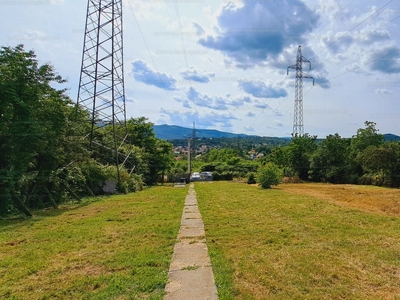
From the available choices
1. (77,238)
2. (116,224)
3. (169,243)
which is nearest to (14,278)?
(77,238)

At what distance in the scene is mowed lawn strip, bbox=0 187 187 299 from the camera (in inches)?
138

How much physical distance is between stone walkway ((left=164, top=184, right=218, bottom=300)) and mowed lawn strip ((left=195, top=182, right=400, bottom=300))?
15cm

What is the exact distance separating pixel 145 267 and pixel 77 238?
2.57 m

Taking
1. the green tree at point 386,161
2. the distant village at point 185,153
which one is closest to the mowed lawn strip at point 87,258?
the green tree at point 386,161

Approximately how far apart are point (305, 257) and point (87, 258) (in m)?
3.60

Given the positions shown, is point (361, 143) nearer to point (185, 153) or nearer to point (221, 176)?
point (221, 176)

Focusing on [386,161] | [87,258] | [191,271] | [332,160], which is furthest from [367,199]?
[332,160]

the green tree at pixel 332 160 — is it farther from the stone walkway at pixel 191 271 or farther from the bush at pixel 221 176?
the stone walkway at pixel 191 271

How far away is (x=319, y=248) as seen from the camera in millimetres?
5172

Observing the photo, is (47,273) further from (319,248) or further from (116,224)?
(319,248)

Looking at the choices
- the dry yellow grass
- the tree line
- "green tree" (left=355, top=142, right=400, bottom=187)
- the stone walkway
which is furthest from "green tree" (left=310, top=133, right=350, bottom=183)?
the stone walkway

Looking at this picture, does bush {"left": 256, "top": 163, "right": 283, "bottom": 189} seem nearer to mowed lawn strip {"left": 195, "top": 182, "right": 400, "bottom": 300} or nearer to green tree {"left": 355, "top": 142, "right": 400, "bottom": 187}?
green tree {"left": 355, "top": 142, "right": 400, "bottom": 187}

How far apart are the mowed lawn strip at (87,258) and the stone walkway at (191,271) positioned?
14 cm

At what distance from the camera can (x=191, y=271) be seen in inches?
160
